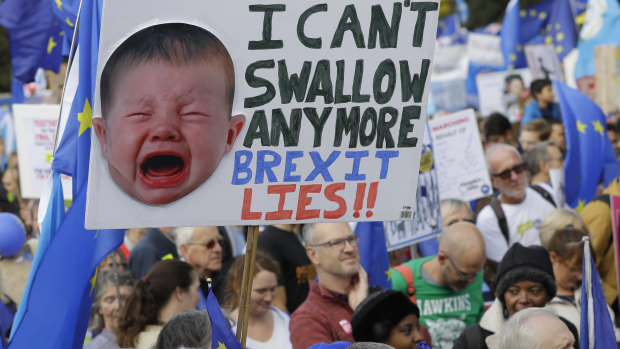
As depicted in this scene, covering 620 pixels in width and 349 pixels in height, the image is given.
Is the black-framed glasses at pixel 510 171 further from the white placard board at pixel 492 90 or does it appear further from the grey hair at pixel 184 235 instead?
the white placard board at pixel 492 90

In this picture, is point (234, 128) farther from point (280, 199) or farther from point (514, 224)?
point (514, 224)

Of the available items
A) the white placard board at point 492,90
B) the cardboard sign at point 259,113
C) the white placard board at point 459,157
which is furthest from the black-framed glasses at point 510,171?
the white placard board at point 492,90

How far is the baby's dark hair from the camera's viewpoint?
3.27 meters

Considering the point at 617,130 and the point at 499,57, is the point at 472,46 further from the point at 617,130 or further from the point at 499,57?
the point at 617,130

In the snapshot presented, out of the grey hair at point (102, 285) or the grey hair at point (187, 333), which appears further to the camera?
the grey hair at point (102, 285)

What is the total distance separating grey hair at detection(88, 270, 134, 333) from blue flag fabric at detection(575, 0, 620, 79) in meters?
10.5

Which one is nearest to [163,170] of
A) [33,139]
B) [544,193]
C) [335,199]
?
[335,199]

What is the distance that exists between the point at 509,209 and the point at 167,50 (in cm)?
450

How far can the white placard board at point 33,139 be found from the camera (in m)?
8.38

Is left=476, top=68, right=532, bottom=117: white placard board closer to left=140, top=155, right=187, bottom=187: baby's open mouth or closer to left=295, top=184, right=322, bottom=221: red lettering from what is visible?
left=295, top=184, right=322, bottom=221: red lettering

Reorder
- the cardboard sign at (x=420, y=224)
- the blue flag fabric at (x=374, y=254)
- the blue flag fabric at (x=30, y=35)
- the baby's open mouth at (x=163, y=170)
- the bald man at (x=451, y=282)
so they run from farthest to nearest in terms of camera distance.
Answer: the blue flag fabric at (x=30, y=35), the cardboard sign at (x=420, y=224), the blue flag fabric at (x=374, y=254), the bald man at (x=451, y=282), the baby's open mouth at (x=163, y=170)

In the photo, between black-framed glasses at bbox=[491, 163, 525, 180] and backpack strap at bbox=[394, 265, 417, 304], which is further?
black-framed glasses at bbox=[491, 163, 525, 180]

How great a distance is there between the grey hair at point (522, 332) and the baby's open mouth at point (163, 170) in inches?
62.7

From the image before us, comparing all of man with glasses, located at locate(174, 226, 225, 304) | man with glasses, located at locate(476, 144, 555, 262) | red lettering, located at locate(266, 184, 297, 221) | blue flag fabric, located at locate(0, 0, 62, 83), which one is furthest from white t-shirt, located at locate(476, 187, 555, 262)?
blue flag fabric, located at locate(0, 0, 62, 83)
